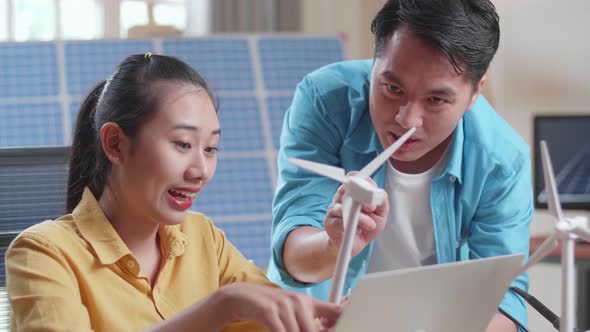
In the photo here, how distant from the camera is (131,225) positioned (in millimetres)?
1348

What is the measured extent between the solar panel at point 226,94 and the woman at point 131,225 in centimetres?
258

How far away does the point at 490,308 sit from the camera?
1.22m

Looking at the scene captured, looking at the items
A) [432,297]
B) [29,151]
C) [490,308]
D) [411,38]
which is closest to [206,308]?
[432,297]

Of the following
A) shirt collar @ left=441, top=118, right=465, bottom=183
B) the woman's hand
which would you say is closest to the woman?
the woman's hand

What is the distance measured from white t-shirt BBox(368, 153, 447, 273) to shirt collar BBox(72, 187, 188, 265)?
0.57 metres

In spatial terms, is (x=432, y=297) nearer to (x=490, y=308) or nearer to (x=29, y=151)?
(x=490, y=308)

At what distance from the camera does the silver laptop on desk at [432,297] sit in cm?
102

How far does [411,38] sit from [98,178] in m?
0.53

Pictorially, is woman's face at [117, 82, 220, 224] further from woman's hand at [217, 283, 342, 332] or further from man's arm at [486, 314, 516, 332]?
man's arm at [486, 314, 516, 332]

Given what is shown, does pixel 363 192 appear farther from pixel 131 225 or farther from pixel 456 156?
pixel 456 156

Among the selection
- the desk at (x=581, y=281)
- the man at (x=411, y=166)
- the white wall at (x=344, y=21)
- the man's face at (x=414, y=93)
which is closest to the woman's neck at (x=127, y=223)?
the man at (x=411, y=166)

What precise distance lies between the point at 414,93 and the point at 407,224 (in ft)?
1.45

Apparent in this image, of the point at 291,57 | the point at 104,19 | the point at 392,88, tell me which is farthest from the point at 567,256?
the point at 104,19

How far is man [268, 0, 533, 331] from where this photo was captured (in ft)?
4.87
